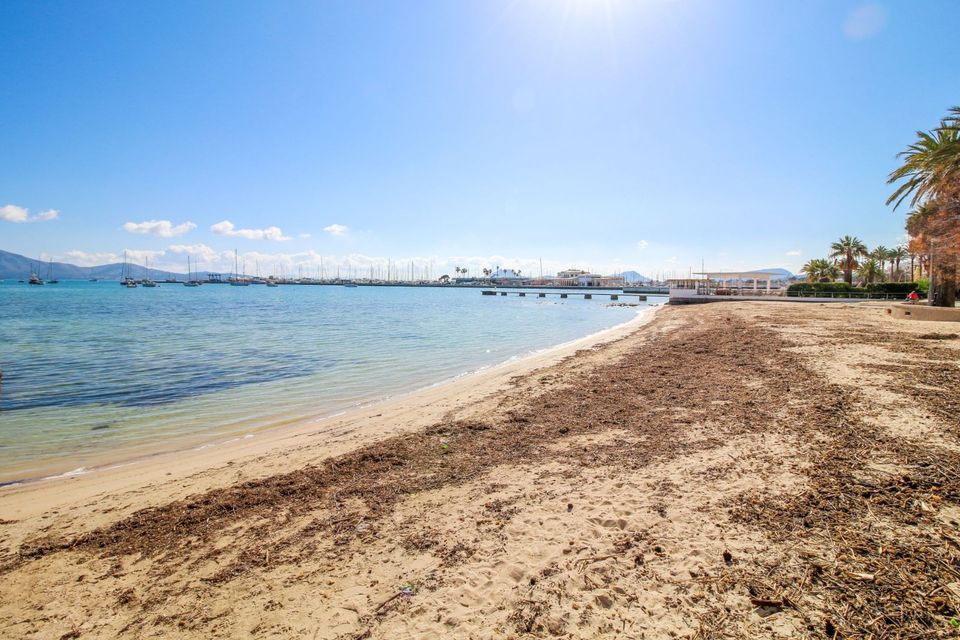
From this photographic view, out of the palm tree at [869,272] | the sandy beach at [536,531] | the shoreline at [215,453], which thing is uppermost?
the palm tree at [869,272]

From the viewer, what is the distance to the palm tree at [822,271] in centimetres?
6600

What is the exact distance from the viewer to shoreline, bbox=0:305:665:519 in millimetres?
6793

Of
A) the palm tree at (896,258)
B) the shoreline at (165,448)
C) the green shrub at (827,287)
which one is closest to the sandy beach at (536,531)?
the shoreline at (165,448)

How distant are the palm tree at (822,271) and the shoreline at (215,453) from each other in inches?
2933

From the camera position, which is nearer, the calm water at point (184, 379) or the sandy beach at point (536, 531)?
the sandy beach at point (536, 531)

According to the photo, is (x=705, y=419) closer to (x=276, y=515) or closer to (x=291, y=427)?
(x=276, y=515)

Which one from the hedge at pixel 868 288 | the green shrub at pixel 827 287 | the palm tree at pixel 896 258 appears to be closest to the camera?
the hedge at pixel 868 288

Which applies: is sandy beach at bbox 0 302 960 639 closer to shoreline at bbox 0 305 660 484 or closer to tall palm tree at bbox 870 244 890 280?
shoreline at bbox 0 305 660 484

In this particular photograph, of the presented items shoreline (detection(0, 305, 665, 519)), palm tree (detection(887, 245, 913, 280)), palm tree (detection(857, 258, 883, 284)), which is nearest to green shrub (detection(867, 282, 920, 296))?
palm tree (detection(857, 258, 883, 284))

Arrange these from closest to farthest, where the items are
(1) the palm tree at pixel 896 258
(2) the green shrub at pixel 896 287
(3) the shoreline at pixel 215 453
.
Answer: (3) the shoreline at pixel 215 453 → (2) the green shrub at pixel 896 287 → (1) the palm tree at pixel 896 258

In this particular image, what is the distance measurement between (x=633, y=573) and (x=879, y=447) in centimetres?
434

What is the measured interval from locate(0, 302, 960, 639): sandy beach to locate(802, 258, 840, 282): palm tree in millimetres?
72579

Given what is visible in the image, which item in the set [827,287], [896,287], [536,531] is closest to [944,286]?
[896,287]

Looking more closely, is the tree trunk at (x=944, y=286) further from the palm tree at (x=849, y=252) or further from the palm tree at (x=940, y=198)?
the palm tree at (x=849, y=252)
